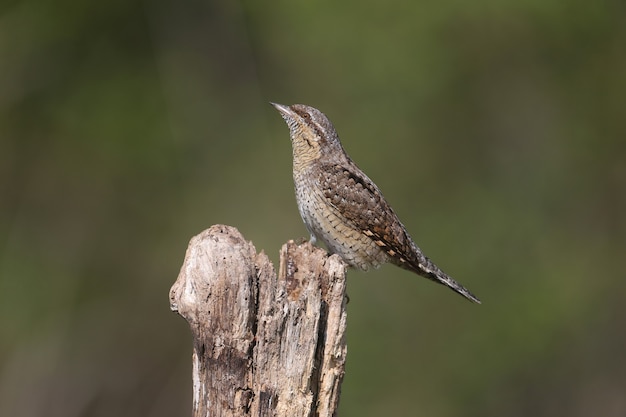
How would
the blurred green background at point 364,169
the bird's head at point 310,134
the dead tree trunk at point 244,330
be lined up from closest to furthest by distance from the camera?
the dead tree trunk at point 244,330, the bird's head at point 310,134, the blurred green background at point 364,169

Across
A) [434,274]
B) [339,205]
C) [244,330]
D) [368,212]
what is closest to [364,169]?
[434,274]

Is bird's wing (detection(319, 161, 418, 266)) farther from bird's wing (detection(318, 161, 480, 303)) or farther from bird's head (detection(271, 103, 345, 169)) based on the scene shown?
bird's head (detection(271, 103, 345, 169))

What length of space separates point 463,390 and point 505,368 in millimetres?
637

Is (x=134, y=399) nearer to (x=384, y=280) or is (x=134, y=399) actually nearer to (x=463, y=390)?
(x=384, y=280)

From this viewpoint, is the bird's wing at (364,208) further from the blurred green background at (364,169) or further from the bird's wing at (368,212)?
the blurred green background at (364,169)

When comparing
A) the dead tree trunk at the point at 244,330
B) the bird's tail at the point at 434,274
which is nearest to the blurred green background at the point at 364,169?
the bird's tail at the point at 434,274

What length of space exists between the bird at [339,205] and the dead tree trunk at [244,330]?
1.60m

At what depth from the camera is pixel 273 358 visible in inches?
129

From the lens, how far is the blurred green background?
358 inches

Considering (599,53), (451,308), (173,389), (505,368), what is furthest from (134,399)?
(599,53)

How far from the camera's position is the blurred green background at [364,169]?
9.09 meters

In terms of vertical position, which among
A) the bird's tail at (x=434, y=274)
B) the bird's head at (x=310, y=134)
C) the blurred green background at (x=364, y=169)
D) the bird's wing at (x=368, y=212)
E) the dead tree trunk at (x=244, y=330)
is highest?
the blurred green background at (x=364, y=169)

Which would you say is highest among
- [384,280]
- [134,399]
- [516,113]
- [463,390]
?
[516,113]

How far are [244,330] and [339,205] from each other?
1.85 meters
